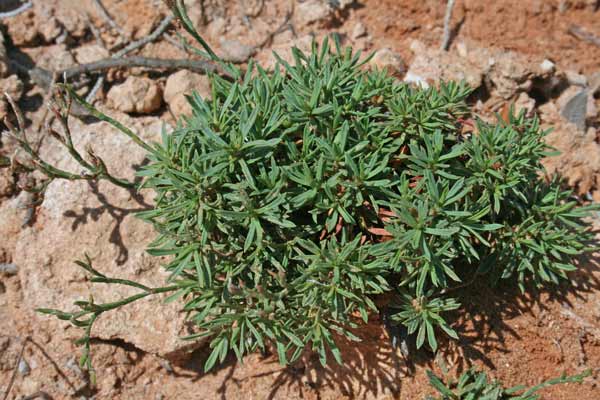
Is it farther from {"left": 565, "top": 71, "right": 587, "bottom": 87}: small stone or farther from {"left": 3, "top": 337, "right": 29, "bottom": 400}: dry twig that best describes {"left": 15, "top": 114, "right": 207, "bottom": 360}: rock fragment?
{"left": 565, "top": 71, "right": 587, "bottom": 87}: small stone

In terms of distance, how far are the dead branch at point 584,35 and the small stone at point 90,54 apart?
380cm

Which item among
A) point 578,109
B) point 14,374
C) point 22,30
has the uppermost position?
point 22,30

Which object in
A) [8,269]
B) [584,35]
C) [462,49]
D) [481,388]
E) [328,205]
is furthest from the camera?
[584,35]

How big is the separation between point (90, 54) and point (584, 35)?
157 inches

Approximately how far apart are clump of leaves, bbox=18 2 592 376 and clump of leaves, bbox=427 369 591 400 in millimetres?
361

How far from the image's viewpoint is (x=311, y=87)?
117 inches

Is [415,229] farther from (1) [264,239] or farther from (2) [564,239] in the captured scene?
(2) [564,239]

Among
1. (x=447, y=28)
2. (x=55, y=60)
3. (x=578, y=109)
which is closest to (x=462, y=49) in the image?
(x=447, y=28)

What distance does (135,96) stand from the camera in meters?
3.89

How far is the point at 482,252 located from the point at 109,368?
241 cm

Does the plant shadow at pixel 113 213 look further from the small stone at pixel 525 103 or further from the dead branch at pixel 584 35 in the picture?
the dead branch at pixel 584 35

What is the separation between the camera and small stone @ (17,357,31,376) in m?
3.43

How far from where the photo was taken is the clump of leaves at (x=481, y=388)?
9.73ft

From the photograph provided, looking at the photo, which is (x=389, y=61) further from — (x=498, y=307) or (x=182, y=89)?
(x=498, y=307)
